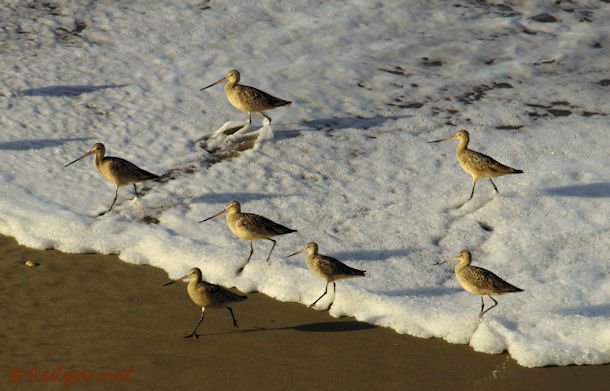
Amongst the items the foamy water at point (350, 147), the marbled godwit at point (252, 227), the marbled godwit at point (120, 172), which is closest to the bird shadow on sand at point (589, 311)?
the foamy water at point (350, 147)

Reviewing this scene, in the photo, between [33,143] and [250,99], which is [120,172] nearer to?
[33,143]

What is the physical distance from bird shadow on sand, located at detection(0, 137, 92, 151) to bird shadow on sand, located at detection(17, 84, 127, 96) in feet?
4.11

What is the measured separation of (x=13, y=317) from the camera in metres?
7.27

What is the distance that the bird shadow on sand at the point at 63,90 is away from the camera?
11.5m

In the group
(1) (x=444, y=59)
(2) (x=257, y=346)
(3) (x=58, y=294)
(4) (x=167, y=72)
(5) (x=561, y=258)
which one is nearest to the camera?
(2) (x=257, y=346)

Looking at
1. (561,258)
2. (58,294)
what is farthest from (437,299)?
(58,294)

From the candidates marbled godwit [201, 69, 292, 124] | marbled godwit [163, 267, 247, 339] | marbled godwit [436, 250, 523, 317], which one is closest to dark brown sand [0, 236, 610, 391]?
marbled godwit [163, 267, 247, 339]

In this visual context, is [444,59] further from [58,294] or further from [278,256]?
[58,294]

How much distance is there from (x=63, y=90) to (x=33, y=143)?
1495 mm

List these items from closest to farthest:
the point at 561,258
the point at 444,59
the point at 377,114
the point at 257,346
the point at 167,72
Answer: the point at 257,346, the point at 561,258, the point at 377,114, the point at 167,72, the point at 444,59

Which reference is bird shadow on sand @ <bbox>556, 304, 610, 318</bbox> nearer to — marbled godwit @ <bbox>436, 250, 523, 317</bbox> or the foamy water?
the foamy water

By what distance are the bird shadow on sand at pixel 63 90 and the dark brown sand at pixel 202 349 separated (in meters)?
4.13

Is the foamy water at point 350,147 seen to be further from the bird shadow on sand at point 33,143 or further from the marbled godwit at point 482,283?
the marbled godwit at point 482,283

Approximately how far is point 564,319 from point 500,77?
581cm
